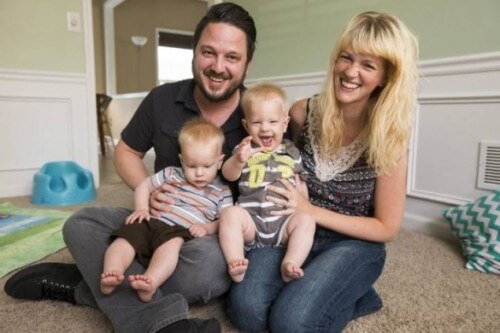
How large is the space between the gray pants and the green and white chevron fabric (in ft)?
3.42

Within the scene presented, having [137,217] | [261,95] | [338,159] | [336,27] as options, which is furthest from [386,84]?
[336,27]

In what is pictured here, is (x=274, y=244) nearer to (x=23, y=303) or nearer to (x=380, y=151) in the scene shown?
(x=380, y=151)

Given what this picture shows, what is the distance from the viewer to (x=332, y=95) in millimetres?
1132

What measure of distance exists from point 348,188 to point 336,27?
4.76ft

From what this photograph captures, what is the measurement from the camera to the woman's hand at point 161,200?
1.15m

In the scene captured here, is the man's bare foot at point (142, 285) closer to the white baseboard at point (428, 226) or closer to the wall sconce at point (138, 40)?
the white baseboard at point (428, 226)

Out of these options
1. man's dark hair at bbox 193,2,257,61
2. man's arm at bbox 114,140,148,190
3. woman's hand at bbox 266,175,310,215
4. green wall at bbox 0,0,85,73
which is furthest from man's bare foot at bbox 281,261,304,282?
green wall at bbox 0,0,85,73

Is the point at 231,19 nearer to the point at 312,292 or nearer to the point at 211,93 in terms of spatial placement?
the point at 211,93

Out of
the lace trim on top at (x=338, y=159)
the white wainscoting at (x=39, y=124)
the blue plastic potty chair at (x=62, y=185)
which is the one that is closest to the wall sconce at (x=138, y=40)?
the white wainscoting at (x=39, y=124)

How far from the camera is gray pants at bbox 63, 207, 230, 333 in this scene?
35.7 inches

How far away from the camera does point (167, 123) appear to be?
134cm

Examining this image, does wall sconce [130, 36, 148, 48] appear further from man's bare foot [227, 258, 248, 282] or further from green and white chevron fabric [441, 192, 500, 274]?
man's bare foot [227, 258, 248, 282]

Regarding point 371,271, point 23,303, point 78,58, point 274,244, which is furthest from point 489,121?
point 78,58

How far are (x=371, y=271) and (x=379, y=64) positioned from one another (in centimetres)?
58
